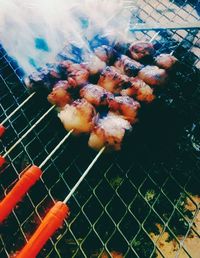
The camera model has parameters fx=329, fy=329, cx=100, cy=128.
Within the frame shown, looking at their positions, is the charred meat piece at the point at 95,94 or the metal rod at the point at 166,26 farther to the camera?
the metal rod at the point at 166,26

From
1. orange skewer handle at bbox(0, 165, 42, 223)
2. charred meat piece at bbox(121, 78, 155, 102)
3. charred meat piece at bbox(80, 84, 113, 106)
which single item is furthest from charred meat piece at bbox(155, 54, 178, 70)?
orange skewer handle at bbox(0, 165, 42, 223)

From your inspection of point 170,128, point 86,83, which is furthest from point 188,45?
point 86,83

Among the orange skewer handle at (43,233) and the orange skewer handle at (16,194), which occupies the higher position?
the orange skewer handle at (16,194)

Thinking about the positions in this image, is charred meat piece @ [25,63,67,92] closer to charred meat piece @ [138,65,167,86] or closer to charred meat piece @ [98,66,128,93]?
charred meat piece @ [98,66,128,93]

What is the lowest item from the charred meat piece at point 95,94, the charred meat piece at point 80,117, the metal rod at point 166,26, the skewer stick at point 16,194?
the skewer stick at point 16,194

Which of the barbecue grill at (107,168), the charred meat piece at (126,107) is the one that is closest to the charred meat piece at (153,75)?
the barbecue grill at (107,168)

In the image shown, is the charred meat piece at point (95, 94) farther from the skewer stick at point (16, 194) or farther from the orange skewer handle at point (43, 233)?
the orange skewer handle at point (43, 233)

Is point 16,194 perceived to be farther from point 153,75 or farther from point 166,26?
point 166,26
